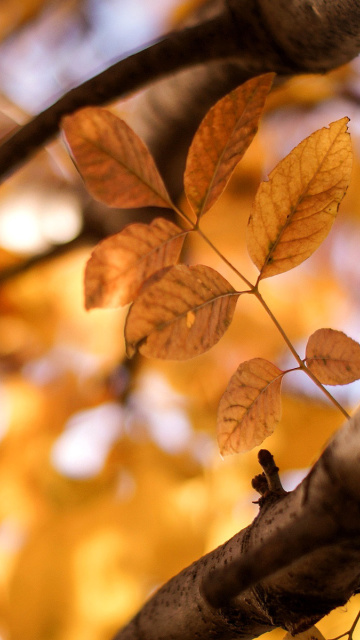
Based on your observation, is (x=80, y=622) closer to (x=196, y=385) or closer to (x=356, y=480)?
(x=196, y=385)

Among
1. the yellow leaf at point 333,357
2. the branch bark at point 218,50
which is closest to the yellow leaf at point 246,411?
the yellow leaf at point 333,357

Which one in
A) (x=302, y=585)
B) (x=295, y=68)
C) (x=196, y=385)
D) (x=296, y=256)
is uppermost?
(x=295, y=68)

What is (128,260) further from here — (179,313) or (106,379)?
(106,379)

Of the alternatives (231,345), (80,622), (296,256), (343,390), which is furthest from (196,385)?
(296,256)

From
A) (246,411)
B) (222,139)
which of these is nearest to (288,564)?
(246,411)

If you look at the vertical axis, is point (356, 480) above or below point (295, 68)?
below

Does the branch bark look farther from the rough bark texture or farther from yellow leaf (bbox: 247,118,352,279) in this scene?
the rough bark texture

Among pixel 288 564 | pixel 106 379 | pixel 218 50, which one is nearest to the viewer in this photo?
pixel 288 564
